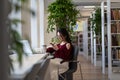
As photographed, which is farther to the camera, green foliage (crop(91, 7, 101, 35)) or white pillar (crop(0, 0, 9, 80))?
green foliage (crop(91, 7, 101, 35))

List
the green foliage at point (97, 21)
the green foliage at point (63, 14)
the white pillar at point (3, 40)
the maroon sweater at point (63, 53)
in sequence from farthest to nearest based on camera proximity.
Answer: the green foliage at point (97, 21) → the green foliage at point (63, 14) → the maroon sweater at point (63, 53) → the white pillar at point (3, 40)

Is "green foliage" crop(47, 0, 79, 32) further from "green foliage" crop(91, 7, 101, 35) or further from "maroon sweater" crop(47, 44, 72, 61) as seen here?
"green foliage" crop(91, 7, 101, 35)

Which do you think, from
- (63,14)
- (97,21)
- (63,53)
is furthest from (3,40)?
(97,21)

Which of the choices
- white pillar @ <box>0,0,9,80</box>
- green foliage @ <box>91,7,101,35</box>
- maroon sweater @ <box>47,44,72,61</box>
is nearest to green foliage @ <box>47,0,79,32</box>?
maroon sweater @ <box>47,44,72,61</box>

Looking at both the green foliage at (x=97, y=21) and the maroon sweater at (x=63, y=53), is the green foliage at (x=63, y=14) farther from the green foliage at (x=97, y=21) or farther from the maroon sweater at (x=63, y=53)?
the green foliage at (x=97, y=21)

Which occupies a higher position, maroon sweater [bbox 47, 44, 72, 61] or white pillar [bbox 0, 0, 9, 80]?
white pillar [bbox 0, 0, 9, 80]

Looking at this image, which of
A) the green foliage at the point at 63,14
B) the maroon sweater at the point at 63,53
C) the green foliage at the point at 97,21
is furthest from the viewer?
the green foliage at the point at 97,21

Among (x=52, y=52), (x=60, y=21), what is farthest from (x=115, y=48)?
(x=52, y=52)

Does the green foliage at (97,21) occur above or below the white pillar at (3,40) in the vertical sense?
above

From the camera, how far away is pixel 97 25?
10555mm

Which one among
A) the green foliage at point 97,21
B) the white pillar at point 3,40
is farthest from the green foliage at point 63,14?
the white pillar at point 3,40

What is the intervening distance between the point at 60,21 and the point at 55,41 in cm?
91

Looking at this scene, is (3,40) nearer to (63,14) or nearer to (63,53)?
(63,53)

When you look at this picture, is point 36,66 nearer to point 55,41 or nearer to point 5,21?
point 5,21
